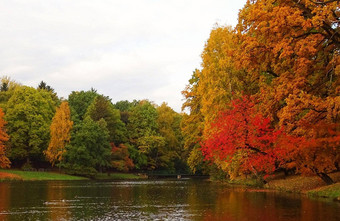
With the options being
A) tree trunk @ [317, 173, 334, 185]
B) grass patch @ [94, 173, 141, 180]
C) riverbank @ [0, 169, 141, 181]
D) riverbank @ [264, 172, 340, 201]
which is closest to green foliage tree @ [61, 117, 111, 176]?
riverbank @ [0, 169, 141, 181]

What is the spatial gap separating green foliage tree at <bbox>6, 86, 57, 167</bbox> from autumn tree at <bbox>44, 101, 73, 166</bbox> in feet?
10.4

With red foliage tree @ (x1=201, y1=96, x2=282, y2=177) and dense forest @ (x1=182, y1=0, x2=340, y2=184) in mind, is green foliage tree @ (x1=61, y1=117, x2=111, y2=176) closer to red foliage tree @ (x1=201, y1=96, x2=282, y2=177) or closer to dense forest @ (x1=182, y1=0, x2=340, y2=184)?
dense forest @ (x1=182, y1=0, x2=340, y2=184)

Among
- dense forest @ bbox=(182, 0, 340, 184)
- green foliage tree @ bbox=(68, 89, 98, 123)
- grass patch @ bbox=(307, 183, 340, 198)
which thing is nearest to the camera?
dense forest @ bbox=(182, 0, 340, 184)

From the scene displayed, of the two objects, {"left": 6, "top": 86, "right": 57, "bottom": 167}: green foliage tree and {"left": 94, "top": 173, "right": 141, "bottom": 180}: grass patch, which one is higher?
{"left": 6, "top": 86, "right": 57, "bottom": 167}: green foliage tree

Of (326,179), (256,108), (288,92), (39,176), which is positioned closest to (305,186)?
(326,179)

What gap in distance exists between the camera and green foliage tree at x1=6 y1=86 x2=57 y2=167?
7562cm

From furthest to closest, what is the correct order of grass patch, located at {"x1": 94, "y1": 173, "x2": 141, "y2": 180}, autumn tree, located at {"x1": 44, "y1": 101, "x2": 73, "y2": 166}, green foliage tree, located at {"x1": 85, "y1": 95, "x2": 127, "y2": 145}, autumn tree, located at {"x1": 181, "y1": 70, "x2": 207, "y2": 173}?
green foliage tree, located at {"x1": 85, "y1": 95, "x2": 127, "y2": 145} → grass patch, located at {"x1": 94, "y1": 173, "x2": 141, "y2": 180} → autumn tree, located at {"x1": 44, "y1": 101, "x2": 73, "y2": 166} → autumn tree, located at {"x1": 181, "y1": 70, "x2": 207, "y2": 173}

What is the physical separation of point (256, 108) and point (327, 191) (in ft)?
27.9

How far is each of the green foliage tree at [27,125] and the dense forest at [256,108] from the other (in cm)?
20

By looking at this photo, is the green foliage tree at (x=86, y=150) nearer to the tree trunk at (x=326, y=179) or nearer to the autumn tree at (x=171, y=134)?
the autumn tree at (x=171, y=134)

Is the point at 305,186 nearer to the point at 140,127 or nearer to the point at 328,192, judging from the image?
the point at 328,192

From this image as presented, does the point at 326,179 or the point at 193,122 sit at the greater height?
the point at 193,122

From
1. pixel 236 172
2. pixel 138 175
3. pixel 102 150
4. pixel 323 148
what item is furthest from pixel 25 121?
pixel 323 148

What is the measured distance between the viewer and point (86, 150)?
76.1 m
